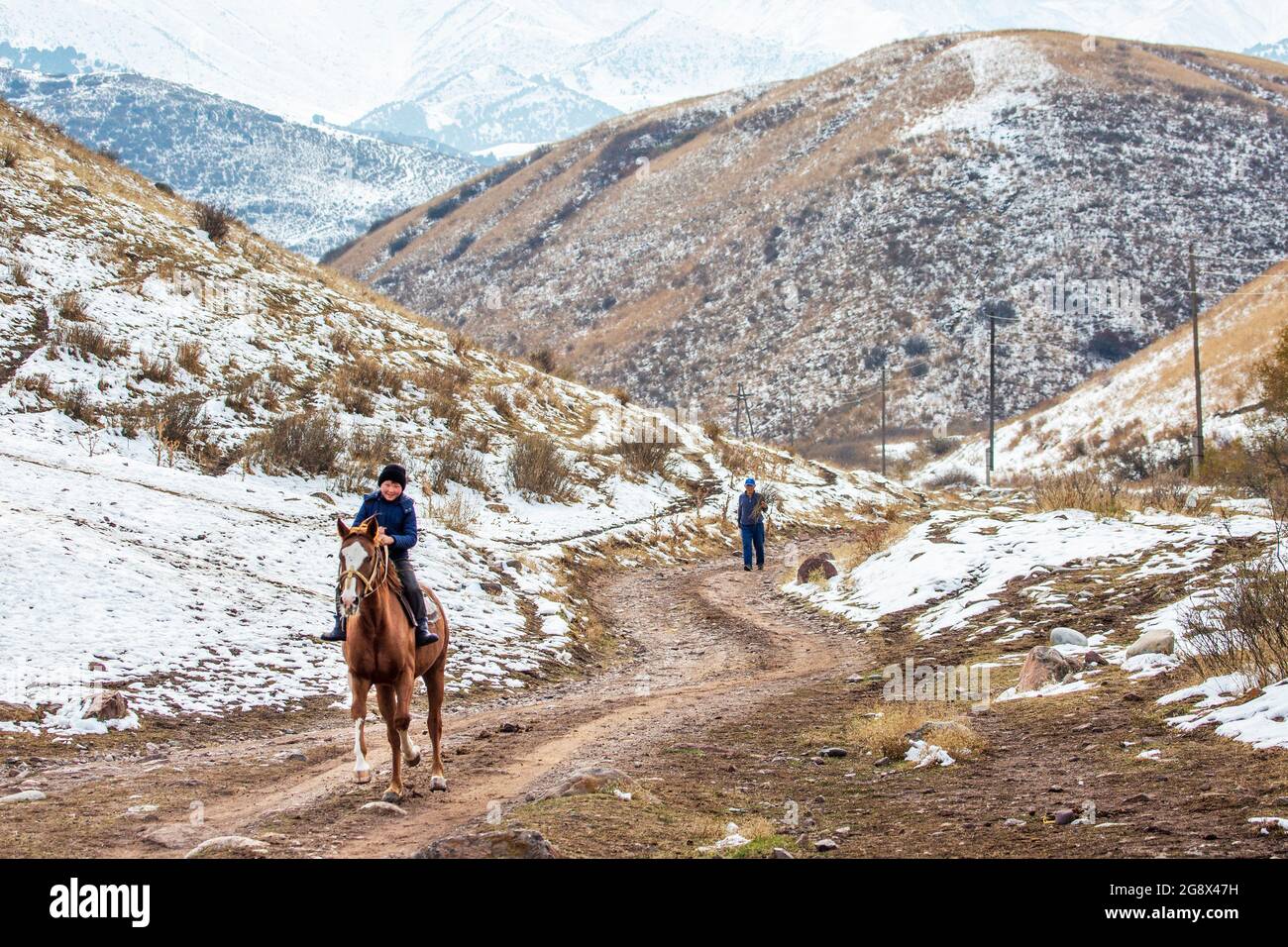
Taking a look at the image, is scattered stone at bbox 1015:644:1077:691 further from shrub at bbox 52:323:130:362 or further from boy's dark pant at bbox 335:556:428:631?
shrub at bbox 52:323:130:362

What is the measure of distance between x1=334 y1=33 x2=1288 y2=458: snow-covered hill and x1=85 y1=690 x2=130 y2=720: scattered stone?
6800cm

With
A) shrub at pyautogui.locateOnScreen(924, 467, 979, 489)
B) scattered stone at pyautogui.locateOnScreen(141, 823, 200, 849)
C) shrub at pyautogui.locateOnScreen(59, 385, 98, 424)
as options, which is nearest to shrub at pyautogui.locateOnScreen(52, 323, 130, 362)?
shrub at pyautogui.locateOnScreen(59, 385, 98, 424)

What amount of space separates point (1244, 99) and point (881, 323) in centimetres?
5066

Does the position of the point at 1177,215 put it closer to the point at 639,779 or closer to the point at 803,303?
the point at 803,303

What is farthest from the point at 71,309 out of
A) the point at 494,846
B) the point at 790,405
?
the point at 790,405

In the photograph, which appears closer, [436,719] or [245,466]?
[436,719]

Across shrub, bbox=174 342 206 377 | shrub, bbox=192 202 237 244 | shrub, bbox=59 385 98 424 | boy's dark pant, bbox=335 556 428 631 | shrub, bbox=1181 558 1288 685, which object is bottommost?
shrub, bbox=1181 558 1288 685

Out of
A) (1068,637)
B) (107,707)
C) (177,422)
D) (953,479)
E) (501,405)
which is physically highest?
(501,405)

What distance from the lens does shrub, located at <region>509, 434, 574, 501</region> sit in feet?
85.1

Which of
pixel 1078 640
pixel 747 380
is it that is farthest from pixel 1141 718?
pixel 747 380

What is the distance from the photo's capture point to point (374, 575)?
800 cm

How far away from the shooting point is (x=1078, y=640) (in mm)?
12367

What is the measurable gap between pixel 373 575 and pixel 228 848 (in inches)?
93.2

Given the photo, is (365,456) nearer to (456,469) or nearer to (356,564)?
(456,469)
